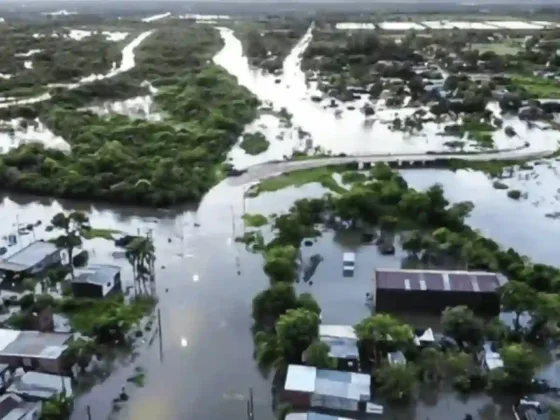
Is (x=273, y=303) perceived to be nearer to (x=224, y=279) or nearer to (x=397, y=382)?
(x=224, y=279)

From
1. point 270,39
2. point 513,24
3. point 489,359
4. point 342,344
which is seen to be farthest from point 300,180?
point 513,24

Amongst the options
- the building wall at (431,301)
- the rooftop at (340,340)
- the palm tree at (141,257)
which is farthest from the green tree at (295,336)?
the palm tree at (141,257)

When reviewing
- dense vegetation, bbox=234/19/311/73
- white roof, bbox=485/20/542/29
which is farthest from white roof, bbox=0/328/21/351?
white roof, bbox=485/20/542/29

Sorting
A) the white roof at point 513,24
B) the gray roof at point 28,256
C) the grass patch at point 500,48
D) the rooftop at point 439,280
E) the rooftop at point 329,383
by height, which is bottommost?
the white roof at point 513,24

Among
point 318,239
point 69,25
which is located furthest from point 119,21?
point 318,239

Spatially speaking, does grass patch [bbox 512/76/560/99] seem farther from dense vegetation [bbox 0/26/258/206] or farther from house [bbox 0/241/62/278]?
house [bbox 0/241/62/278]

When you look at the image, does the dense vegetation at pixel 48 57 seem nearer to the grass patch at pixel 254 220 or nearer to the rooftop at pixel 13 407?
the grass patch at pixel 254 220
